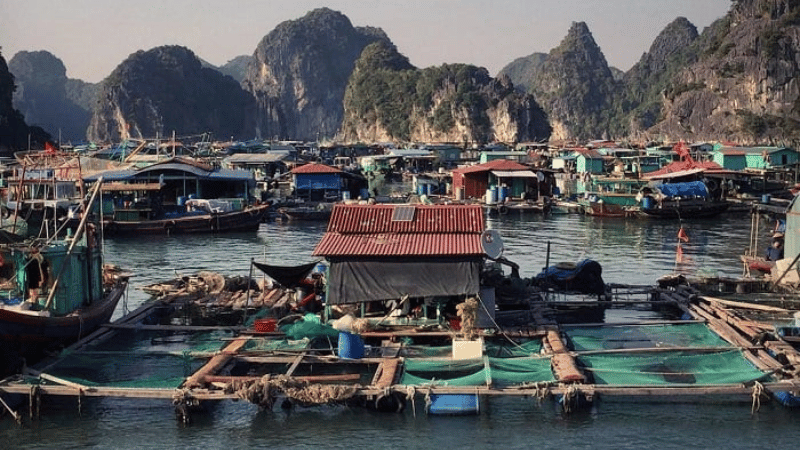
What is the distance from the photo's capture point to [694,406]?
1374 cm

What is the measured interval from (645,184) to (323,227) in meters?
15.7

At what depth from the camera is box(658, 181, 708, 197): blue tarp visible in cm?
4353

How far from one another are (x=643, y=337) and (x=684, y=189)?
28.8m

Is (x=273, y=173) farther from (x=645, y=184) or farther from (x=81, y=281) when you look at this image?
(x=81, y=281)

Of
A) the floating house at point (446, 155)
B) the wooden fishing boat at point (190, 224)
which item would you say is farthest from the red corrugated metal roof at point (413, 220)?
the floating house at point (446, 155)

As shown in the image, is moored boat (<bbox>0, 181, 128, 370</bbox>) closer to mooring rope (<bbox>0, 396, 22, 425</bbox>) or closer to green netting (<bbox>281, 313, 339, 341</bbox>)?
mooring rope (<bbox>0, 396, 22, 425</bbox>)

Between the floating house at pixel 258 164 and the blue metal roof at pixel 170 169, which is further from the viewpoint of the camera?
the floating house at pixel 258 164

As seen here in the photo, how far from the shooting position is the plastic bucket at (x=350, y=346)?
1451cm

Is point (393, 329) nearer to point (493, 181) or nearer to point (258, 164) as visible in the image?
point (493, 181)

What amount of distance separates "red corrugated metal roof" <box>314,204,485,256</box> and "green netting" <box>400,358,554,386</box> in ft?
7.76

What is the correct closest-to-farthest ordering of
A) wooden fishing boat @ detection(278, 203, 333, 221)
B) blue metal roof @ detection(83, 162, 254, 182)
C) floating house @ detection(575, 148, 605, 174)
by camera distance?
blue metal roof @ detection(83, 162, 254, 182) < wooden fishing boat @ detection(278, 203, 333, 221) < floating house @ detection(575, 148, 605, 174)

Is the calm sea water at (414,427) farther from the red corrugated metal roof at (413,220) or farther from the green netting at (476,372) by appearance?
the red corrugated metal roof at (413,220)

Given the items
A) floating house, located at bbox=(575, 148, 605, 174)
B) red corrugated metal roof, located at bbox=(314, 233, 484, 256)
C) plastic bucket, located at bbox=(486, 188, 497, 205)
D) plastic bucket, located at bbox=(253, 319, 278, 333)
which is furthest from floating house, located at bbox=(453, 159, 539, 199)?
plastic bucket, located at bbox=(253, 319, 278, 333)

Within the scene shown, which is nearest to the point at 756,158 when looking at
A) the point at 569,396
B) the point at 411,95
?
the point at 569,396
